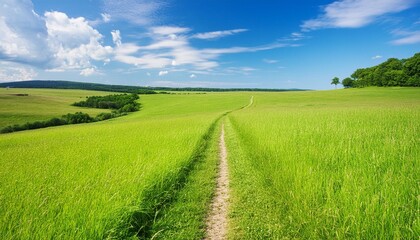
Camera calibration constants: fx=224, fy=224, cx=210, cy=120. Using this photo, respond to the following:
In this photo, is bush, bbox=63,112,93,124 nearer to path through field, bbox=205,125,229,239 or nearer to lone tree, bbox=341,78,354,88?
path through field, bbox=205,125,229,239

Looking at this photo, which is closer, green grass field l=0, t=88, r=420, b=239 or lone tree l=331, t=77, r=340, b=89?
green grass field l=0, t=88, r=420, b=239

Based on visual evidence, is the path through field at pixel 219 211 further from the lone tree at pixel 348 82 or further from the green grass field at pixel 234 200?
the lone tree at pixel 348 82

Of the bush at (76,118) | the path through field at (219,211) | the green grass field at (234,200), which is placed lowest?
the bush at (76,118)

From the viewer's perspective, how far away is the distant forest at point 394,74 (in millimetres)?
75625

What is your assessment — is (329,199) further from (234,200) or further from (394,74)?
(394,74)

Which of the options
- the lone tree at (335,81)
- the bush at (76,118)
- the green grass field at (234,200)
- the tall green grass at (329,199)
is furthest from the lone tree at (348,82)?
the green grass field at (234,200)

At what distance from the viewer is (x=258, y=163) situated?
27.4ft

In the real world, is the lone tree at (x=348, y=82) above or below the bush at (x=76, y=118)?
above

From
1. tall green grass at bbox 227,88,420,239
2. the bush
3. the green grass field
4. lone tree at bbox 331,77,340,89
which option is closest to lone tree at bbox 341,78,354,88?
lone tree at bbox 331,77,340,89

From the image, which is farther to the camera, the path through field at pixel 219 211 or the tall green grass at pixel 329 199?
the path through field at pixel 219 211

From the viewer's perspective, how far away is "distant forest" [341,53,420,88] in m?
75.6

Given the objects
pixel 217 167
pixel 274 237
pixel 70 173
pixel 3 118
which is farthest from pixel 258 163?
pixel 3 118

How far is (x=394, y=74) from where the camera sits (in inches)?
3255

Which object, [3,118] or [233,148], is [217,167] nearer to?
[233,148]
